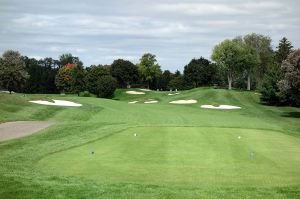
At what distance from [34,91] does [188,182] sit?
120 meters

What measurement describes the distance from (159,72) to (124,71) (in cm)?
1197

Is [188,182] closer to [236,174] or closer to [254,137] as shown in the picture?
[236,174]

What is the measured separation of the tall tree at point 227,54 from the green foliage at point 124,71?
2937 cm

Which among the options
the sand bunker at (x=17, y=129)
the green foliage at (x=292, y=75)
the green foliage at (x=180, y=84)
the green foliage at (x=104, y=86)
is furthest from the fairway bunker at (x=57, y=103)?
the green foliage at (x=180, y=84)

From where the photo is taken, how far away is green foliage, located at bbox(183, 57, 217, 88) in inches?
4208

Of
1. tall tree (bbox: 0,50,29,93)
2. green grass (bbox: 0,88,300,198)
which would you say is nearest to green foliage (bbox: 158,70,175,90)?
tall tree (bbox: 0,50,29,93)

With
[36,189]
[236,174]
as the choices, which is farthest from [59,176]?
[236,174]

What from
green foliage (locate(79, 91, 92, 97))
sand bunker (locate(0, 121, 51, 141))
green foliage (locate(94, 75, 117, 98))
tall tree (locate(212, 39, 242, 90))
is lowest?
sand bunker (locate(0, 121, 51, 141))

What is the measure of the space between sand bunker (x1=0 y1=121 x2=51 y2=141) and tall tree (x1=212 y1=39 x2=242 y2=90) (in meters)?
64.2

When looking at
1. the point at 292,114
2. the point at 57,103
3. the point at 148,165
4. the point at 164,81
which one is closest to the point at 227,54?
the point at 292,114

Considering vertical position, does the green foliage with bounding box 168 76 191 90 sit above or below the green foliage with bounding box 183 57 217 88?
below

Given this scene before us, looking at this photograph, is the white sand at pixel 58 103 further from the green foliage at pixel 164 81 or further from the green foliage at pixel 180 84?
the green foliage at pixel 164 81

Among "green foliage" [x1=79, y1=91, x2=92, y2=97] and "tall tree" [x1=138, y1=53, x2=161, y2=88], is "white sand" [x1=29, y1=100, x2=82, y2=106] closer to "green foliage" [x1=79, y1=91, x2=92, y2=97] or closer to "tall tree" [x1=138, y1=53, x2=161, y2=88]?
"green foliage" [x1=79, y1=91, x2=92, y2=97]

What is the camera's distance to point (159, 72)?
119 m
